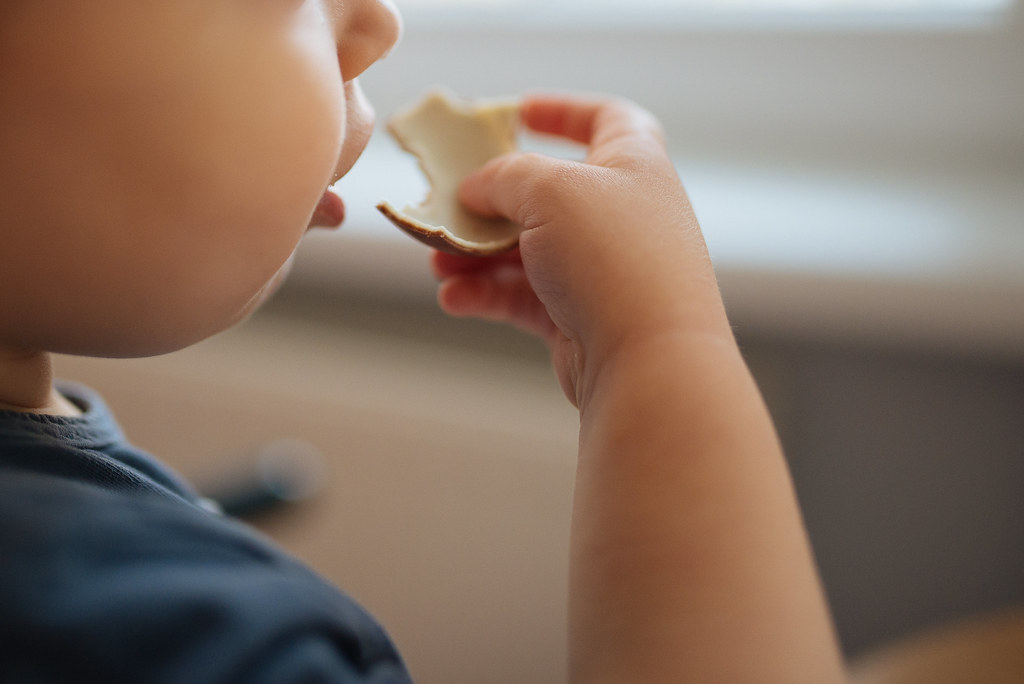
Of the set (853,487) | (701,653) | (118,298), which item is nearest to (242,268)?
(118,298)

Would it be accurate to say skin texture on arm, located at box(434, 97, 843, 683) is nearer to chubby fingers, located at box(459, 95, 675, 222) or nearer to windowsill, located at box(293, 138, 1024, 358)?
chubby fingers, located at box(459, 95, 675, 222)

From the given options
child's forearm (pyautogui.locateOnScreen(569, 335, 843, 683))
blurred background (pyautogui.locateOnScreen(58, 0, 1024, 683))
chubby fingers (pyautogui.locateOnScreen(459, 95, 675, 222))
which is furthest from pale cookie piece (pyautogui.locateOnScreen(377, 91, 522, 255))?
blurred background (pyautogui.locateOnScreen(58, 0, 1024, 683))

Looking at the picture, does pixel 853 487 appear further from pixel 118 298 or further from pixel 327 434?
pixel 118 298

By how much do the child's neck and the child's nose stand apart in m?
0.17

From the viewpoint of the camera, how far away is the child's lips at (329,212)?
1.26 feet

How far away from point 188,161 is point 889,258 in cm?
61

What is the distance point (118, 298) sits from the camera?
1.01ft

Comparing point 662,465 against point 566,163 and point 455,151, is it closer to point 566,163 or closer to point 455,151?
point 566,163

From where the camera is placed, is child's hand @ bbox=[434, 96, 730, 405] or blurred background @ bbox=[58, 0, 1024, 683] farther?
blurred background @ bbox=[58, 0, 1024, 683]

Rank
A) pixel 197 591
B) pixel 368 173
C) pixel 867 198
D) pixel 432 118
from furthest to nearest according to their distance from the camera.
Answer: pixel 368 173 < pixel 867 198 < pixel 432 118 < pixel 197 591

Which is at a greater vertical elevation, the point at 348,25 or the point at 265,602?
the point at 348,25

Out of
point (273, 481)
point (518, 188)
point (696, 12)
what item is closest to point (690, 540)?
point (518, 188)

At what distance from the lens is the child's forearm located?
30 cm

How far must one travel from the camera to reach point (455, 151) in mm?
504
